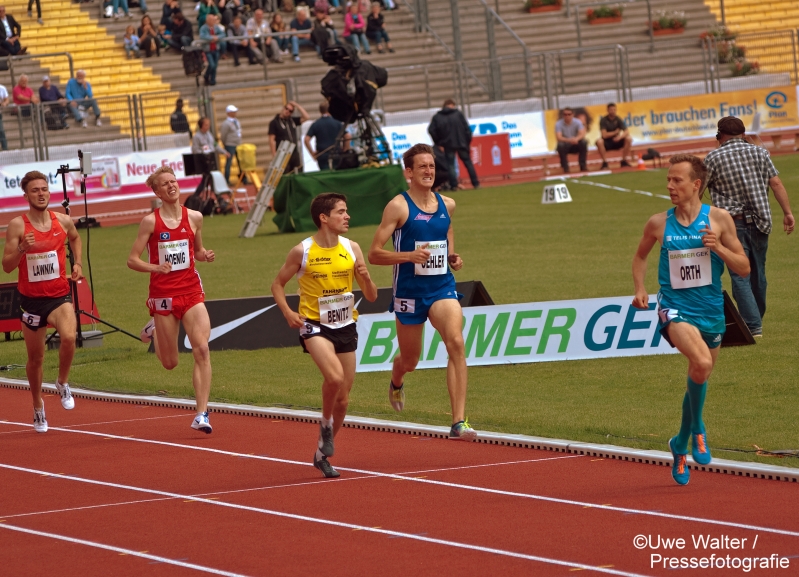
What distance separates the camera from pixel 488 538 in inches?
281

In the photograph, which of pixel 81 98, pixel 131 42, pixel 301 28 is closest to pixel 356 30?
pixel 301 28

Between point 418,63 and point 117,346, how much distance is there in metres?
27.2

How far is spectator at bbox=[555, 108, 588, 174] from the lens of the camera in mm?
33312

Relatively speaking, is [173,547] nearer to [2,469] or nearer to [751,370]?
[2,469]

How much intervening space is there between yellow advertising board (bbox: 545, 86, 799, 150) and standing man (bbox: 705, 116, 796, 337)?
24710mm

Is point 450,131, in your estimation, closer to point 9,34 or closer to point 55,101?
point 55,101

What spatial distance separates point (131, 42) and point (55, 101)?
5856mm

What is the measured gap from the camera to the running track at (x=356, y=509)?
22.4ft

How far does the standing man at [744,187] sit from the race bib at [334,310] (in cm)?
486

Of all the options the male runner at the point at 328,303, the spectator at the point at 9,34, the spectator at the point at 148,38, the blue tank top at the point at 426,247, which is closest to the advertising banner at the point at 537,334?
the blue tank top at the point at 426,247

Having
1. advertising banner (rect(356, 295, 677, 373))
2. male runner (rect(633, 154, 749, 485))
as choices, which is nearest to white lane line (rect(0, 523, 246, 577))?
male runner (rect(633, 154, 749, 485))

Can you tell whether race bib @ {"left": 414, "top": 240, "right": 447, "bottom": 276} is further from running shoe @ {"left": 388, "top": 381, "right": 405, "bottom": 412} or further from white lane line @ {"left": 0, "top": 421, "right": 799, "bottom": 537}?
white lane line @ {"left": 0, "top": 421, "right": 799, "bottom": 537}

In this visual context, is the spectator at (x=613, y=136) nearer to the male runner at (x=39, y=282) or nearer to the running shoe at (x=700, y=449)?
the male runner at (x=39, y=282)

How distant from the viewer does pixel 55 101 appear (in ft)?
110
